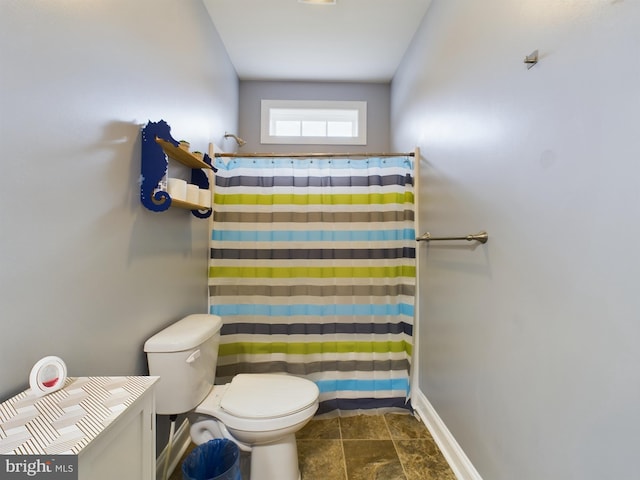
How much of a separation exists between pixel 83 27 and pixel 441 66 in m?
1.60

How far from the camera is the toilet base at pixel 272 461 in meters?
1.30

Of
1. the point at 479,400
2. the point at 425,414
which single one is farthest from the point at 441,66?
the point at 425,414

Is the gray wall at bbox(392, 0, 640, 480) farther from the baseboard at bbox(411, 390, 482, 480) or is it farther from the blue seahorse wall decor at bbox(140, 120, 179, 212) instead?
the blue seahorse wall decor at bbox(140, 120, 179, 212)

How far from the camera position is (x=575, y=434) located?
2.61 feet

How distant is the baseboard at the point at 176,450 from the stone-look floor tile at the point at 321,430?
612mm

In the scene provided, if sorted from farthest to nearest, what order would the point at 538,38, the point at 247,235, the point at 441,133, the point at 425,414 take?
the point at 247,235
the point at 425,414
the point at 441,133
the point at 538,38

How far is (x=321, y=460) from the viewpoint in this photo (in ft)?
5.04

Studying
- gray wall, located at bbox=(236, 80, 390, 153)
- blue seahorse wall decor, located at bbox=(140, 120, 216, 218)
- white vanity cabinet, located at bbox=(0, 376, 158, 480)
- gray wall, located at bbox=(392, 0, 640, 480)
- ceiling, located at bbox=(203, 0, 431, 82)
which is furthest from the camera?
gray wall, located at bbox=(236, 80, 390, 153)

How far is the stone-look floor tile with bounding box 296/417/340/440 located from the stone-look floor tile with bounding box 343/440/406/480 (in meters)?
0.10

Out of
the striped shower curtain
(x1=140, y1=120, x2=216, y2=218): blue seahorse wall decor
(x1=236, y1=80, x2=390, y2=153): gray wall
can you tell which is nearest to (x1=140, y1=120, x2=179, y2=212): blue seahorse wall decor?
(x1=140, y1=120, x2=216, y2=218): blue seahorse wall decor

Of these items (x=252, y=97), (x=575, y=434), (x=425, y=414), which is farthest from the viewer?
(x=252, y=97)

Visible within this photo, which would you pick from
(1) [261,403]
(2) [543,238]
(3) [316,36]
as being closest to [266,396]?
(1) [261,403]

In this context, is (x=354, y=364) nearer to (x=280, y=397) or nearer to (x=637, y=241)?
(x=280, y=397)

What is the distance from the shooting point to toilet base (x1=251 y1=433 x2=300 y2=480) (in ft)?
4.27
